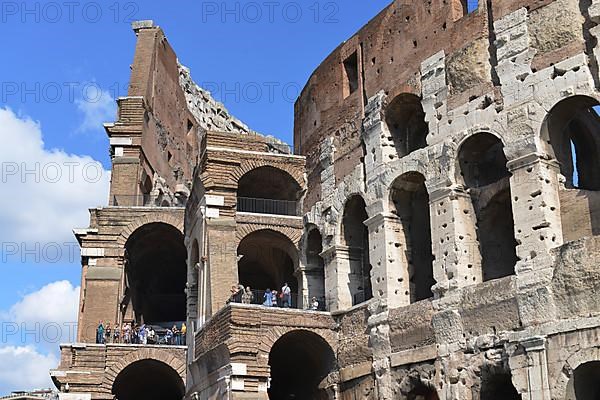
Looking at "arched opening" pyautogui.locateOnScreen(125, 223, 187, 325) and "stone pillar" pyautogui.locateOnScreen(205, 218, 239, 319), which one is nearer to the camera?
"stone pillar" pyautogui.locateOnScreen(205, 218, 239, 319)

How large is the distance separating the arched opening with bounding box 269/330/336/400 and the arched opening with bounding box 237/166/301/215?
3.86 meters

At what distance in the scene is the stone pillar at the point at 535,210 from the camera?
1581 centimetres

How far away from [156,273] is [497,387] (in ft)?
57.4

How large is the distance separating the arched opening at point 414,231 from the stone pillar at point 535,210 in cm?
345

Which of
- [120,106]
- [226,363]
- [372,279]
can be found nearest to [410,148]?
[372,279]

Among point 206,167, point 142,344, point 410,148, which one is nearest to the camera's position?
point 410,148

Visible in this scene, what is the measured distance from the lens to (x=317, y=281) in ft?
75.5

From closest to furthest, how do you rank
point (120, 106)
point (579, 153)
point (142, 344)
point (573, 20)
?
1. point (573, 20)
2. point (579, 153)
3. point (142, 344)
4. point (120, 106)

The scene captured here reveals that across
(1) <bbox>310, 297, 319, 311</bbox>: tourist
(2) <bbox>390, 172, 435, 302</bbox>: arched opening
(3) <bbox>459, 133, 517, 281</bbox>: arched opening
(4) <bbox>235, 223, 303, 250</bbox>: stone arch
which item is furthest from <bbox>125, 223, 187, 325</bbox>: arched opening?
(3) <bbox>459, 133, 517, 281</bbox>: arched opening

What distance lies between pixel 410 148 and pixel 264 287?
9272mm

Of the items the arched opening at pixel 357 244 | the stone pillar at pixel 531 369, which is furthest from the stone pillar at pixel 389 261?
the stone pillar at pixel 531 369

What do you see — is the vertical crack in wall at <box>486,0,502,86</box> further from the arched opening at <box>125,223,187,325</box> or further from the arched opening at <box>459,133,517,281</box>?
the arched opening at <box>125,223,187,325</box>

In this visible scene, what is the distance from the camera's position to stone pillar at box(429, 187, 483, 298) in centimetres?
1752

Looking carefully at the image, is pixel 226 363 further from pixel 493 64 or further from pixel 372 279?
pixel 493 64
